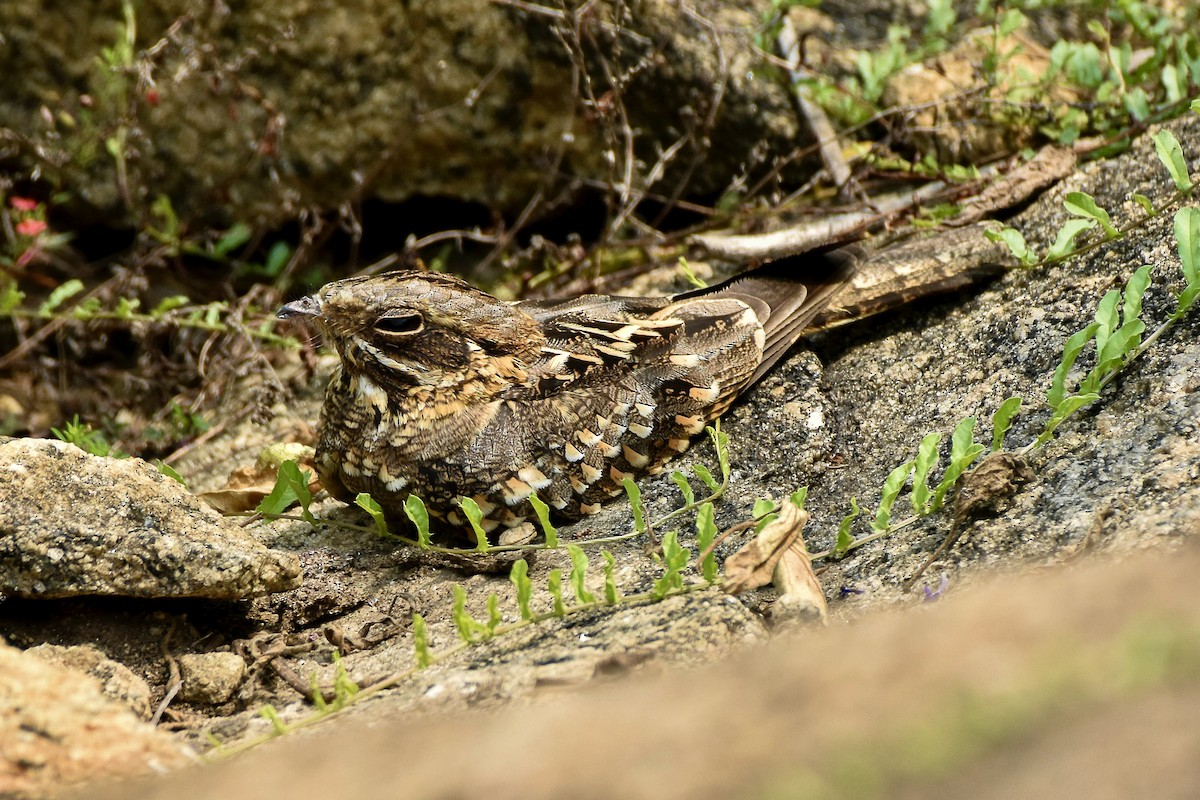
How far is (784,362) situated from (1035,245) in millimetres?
969

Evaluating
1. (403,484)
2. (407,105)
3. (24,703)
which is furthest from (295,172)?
(24,703)

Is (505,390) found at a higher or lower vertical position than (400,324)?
lower

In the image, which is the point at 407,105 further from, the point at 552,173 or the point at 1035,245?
the point at 1035,245

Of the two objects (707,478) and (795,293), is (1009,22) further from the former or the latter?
(707,478)

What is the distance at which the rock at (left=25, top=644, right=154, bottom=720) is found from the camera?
240 cm

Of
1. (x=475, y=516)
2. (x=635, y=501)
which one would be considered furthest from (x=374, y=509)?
(x=635, y=501)

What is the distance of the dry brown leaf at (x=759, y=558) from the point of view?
2.48m

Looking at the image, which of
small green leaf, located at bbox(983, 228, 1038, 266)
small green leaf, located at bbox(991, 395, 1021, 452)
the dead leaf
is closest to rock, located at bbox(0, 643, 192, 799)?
small green leaf, located at bbox(991, 395, 1021, 452)

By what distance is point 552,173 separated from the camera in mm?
4566

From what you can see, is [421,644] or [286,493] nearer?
[421,644]

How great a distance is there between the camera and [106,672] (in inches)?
96.6

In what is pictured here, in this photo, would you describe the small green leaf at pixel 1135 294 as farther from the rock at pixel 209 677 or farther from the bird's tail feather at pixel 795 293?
the rock at pixel 209 677

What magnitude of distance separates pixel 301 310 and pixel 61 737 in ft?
5.06

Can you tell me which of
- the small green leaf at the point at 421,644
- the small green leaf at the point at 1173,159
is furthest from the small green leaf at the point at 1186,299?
the small green leaf at the point at 421,644
